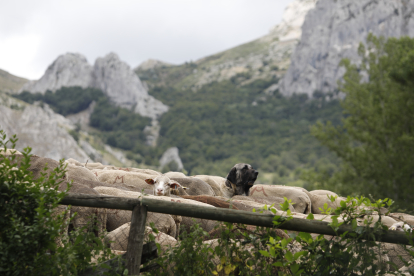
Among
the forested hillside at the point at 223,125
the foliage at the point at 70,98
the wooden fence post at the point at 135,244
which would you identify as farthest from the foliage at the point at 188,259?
the foliage at the point at 70,98

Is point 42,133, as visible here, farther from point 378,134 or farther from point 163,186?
point 163,186

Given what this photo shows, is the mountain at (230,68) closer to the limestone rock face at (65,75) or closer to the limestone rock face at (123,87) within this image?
the limestone rock face at (123,87)

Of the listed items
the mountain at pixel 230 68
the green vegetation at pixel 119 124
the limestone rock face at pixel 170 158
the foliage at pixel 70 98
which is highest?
the mountain at pixel 230 68

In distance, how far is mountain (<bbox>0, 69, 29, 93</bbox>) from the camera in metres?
144

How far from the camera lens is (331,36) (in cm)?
12988

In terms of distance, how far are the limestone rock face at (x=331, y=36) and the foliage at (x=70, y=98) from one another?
251ft

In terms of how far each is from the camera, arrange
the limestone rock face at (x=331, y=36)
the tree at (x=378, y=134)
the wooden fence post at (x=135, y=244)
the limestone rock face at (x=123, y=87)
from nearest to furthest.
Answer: the wooden fence post at (x=135, y=244)
the tree at (x=378, y=134)
the limestone rock face at (x=331, y=36)
the limestone rock face at (x=123, y=87)

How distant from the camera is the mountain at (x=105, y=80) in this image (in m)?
139

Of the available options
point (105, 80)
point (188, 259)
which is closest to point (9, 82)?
point (105, 80)

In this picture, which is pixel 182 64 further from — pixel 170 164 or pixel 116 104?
pixel 170 164

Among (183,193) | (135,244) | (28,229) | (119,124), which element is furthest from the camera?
(119,124)

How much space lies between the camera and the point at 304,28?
143m

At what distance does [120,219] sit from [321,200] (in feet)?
21.1

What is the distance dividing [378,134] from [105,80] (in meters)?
133
